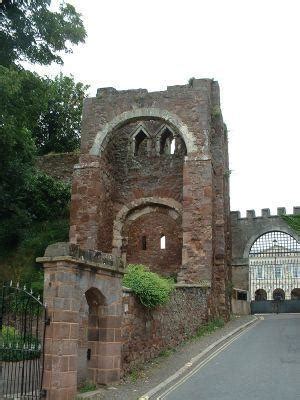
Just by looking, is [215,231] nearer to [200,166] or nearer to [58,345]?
[200,166]

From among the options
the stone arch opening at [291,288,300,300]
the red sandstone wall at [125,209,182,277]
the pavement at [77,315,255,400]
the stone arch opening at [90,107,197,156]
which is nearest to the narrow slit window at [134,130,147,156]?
the stone arch opening at [90,107,197,156]

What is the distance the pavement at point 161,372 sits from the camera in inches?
374

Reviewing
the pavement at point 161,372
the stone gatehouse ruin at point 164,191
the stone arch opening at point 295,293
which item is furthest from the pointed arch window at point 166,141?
the stone arch opening at point 295,293

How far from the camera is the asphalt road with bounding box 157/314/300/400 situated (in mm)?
9203

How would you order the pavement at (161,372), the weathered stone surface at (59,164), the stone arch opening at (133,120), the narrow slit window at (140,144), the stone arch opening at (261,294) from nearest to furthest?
the pavement at (161,372), the stone arch opening at (133,120), the narrow slit window at (140,144), the weathered stone surface at (59,164), the stone arch opening at (261,294)

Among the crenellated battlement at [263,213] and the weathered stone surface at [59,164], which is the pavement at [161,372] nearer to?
the weathered stone surface at [59,164]

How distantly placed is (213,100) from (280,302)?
15.0 metres

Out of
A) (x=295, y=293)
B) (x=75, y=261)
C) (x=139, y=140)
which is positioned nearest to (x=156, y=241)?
(x=139, y=140)

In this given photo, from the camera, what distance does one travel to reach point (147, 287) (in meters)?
12.4

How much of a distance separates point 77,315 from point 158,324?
→ 4613 millimetres

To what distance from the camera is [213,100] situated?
23391mm

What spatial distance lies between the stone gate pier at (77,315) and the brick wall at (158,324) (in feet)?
2.93

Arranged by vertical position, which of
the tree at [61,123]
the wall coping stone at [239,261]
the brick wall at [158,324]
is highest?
the tree at [61,123]

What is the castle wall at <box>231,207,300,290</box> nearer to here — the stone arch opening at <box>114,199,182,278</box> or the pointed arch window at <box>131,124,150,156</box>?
the stone arch opening at <box>114,199,182,278</box>
